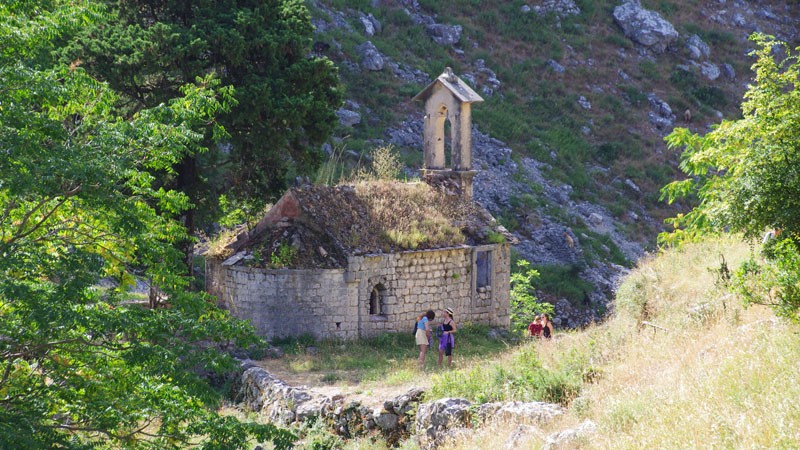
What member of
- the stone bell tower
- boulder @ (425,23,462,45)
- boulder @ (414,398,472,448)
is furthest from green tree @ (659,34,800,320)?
boulder @ (425,23,462,45)

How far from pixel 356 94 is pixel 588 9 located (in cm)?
1916

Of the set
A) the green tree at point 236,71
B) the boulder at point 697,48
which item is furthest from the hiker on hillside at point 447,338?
the boulder at point 697,48

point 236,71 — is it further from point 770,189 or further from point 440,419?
point 770,189

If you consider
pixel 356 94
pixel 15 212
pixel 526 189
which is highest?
pixel 356 94

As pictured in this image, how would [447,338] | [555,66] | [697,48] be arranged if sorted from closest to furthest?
[447,338], [555,66], [697,48]

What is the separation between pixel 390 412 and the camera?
48.1 ft

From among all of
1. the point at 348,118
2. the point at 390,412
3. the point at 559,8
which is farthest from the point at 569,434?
the point at 559,8

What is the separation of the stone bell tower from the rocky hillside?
30.9 feet

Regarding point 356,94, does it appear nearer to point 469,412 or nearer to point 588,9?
point 588,9

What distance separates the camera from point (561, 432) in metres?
10.9

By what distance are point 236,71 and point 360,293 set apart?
6.79 m

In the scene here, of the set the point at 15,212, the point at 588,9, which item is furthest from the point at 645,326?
the point at 588,9

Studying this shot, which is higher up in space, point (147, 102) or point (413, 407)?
point (147, 102)

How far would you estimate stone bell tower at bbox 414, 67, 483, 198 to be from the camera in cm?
2309
